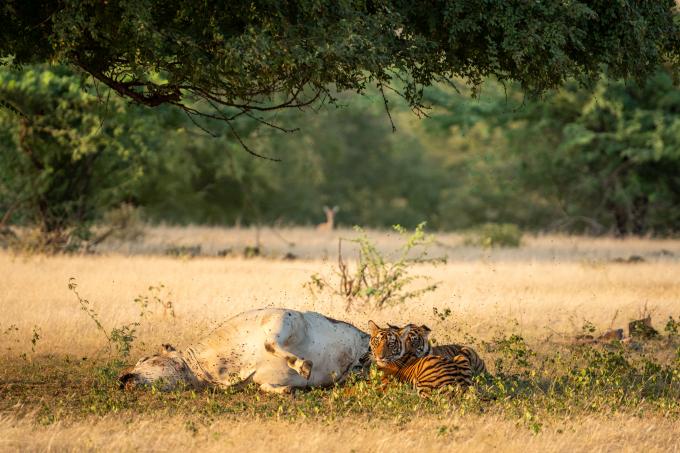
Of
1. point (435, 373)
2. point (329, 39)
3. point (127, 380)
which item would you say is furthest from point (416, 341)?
point (329, 39)

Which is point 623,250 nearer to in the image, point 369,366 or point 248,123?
point 248,123

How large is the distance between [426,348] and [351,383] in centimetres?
79

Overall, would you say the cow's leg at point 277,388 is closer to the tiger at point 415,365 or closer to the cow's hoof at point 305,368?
the cow's hoof at point 305,368

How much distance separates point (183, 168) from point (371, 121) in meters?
Result: 20.4

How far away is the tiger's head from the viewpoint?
9398 millimetres

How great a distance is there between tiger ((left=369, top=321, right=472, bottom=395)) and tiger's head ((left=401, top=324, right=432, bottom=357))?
0.03 m

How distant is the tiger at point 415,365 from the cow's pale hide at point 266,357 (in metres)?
0.34

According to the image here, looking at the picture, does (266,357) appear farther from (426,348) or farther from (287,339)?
(426,348)

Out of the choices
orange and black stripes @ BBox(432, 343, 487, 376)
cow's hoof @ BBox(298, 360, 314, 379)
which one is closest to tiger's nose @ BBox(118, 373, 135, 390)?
cow's hoof @ BBox(298, 360, 314, 379)

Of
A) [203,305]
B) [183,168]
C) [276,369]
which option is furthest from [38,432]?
[183,168]

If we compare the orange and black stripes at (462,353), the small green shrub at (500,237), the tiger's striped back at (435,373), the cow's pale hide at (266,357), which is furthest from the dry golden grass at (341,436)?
the small green shrub at (500,237)

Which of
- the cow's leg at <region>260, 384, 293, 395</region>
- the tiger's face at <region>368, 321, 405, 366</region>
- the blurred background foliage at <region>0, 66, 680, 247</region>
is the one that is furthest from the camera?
the blurred background foliage at <region>0, 66, 680, 247</region>

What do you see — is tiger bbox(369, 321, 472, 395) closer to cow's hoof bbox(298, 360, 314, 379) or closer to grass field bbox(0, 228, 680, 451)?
grass field bbox(0, 228, 680, 451)

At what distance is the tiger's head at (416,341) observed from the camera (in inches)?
370
